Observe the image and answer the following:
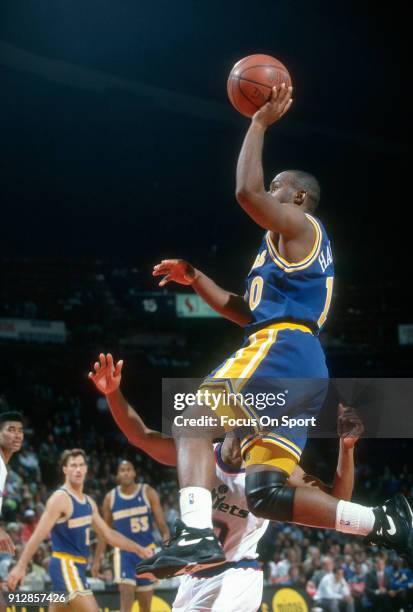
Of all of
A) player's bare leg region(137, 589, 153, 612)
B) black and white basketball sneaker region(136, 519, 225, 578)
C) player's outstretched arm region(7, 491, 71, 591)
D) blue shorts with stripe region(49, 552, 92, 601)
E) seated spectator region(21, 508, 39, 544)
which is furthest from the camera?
seated spectator region(21, 508, 39, 544)

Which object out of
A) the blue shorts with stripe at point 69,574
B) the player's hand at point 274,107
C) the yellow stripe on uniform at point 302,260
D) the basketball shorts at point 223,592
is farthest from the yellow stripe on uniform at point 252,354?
the blue shorts with stripe at point 69,574

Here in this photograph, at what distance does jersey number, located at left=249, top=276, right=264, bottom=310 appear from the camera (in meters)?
4.18

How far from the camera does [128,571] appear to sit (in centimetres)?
896

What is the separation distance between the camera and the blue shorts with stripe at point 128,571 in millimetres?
8766

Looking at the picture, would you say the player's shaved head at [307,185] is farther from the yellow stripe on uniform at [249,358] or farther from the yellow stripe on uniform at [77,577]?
the yellow stripe on uniform at [77,577]

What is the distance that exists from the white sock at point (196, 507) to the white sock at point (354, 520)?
59cm

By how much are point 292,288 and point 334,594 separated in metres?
9.08

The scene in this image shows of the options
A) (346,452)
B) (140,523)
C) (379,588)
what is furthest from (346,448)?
(379,588)

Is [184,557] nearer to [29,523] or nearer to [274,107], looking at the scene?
[274,107]

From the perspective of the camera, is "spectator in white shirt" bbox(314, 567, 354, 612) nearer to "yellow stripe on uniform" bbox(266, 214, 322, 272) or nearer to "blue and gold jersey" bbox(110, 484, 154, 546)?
"blue and gold jersey" bbox(110, 484, 154, 546)

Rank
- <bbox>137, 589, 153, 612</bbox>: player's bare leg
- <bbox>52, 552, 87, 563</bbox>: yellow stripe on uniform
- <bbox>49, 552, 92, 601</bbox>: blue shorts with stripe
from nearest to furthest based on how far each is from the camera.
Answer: <bbox>49, 552, 92, 601</bbox>: blue shorts with stripe < <bbox>52, 552, 87, 563</bbox>: yellow stripe on uniform < <bbox>137, 589, 153, 612</bbox>: player's bare leg

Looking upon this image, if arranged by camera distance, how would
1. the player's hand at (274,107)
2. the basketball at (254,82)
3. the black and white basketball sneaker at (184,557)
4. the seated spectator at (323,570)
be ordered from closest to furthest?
the black and white basketball sneaker at (184,557) → the player's hand at (274,107) → the basketball at (254,82) → the seated spectator at (323,570)

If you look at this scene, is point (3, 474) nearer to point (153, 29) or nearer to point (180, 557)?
point (180, 557)

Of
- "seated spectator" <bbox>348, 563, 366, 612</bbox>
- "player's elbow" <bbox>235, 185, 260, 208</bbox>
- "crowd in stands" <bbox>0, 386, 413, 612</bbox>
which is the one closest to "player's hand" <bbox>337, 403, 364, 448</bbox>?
"player's elbow" <bbox>235, 185, 260, 208</bbox>
